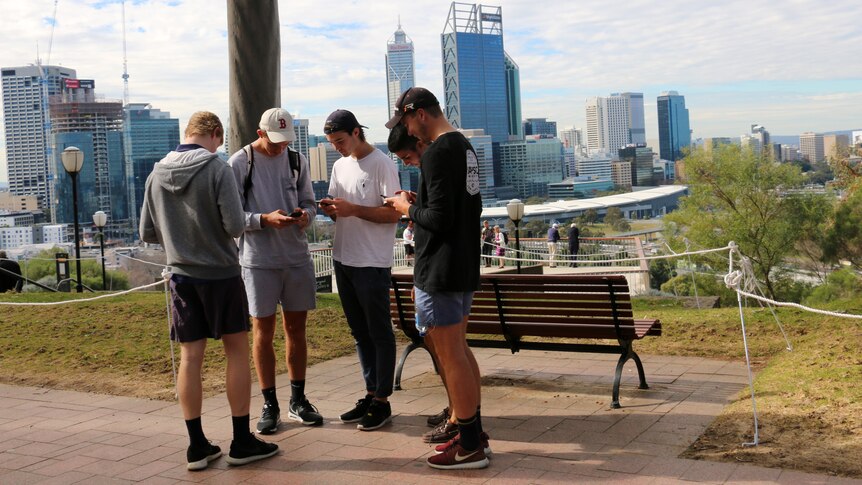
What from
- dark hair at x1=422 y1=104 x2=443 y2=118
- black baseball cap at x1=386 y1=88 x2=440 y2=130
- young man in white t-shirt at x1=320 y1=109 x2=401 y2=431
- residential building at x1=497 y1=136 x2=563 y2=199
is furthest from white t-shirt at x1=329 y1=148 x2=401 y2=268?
residential building at x1=497 y1=136 x2=563 y2=199

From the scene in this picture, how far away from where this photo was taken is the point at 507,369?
6.34 metres

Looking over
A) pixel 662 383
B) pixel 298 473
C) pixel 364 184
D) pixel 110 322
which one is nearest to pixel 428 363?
pixel 662 383

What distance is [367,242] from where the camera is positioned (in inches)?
185

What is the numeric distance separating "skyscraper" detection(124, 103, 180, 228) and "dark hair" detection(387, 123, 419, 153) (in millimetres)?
118595

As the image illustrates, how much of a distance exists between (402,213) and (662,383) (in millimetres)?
2327

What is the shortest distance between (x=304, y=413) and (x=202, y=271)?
117 centimetres

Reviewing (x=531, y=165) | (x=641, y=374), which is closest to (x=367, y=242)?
(x=641, y=374)

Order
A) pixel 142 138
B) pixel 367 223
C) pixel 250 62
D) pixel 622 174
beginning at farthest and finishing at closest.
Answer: pixel 622 174 < pixel 142 138 < pixel 250 62 < pixel 367 223

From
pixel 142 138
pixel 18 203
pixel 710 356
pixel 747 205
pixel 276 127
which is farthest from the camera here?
pixel 18 203

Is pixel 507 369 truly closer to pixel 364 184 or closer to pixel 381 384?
pixel 381 384

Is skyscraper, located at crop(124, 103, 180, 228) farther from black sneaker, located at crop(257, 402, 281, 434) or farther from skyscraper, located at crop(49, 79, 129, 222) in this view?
black sneaker, located at crop(257, 402, 281, 434)

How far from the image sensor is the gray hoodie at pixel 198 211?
4.11 m

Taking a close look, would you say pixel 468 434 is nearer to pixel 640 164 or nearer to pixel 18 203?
pixel 18 203

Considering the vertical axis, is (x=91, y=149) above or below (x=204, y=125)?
above
